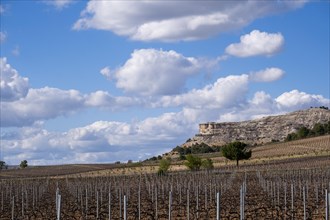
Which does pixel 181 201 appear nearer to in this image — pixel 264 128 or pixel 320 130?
pixel 320 130

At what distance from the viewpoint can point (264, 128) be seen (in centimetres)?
16725

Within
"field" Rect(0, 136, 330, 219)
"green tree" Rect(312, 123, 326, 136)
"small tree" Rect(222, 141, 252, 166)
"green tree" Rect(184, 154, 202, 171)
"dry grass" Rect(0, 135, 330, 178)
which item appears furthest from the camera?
"green tree" Rect(312, 123, 326, 136)

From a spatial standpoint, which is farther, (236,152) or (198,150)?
(198,150)

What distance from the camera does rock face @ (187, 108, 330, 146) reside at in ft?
529

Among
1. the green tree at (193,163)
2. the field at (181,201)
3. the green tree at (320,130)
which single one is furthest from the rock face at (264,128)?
Answer: the field at (181,201)

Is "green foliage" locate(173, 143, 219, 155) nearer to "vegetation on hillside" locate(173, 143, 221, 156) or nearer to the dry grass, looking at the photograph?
"vegetation on hillside" locate(173, 143, 221, 156)

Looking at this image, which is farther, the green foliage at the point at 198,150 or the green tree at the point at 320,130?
the green foliage at the point at 198,150

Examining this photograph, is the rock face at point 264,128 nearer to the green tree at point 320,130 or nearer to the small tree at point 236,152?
the green tree at point 320,130

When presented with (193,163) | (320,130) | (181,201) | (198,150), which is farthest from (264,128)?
(181,201)

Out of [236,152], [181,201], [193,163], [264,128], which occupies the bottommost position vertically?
[181,201]

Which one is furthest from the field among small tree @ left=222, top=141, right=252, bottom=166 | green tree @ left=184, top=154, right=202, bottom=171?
small tree @ left=222, top=141, right=252, bottom=166

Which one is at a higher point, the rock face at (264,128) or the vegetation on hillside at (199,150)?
the rock face at (264,128)

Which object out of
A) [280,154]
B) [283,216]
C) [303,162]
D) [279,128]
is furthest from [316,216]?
[279,128]

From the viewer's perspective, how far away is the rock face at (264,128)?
16112 cm
